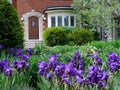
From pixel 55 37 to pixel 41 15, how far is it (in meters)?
6.99

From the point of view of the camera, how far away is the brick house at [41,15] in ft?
106

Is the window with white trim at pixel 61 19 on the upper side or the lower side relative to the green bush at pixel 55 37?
upper

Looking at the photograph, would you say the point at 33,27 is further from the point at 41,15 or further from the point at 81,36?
the point at 81,36

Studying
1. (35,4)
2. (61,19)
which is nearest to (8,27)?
(61,19)

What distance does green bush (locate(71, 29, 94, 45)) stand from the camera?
26.3 metres

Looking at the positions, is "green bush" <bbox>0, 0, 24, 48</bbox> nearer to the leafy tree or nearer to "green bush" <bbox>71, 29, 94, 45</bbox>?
the leafy tree

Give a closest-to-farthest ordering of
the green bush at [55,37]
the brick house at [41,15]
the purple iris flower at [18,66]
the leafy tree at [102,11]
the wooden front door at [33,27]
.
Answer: the purple iris flower at [18,66], the leafy tree at [102,11], the green bush at [55,37], the brick house at [41,15], the wooden front door at [33,27]

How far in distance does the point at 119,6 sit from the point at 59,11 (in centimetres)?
1108

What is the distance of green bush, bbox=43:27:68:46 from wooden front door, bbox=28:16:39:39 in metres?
6.06

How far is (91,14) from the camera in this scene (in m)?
23.4

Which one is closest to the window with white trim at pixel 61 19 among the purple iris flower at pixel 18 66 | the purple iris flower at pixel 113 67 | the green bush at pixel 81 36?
the green bush at pixel 81 36

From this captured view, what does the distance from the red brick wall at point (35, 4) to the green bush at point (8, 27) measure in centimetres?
2222

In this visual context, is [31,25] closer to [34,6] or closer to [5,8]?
[34,6]

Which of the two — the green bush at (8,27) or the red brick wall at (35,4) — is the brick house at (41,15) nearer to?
the red brick wall at (35,4)
